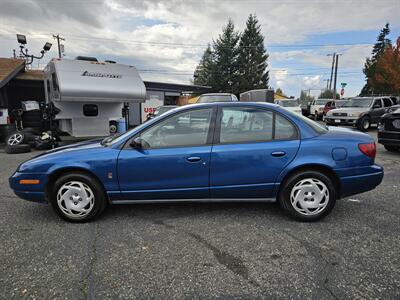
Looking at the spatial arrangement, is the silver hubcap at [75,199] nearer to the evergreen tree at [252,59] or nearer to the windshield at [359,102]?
the windshield at [359,102]

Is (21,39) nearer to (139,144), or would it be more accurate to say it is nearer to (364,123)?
(139,144)

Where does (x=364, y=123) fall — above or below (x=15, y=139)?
above

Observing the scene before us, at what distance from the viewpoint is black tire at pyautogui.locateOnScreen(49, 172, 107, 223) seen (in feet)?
11.7

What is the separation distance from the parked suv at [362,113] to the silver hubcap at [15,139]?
565 inches

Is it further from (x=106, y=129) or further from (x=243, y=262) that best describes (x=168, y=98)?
(x=243, y=262)

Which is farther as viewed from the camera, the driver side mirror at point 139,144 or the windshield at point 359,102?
the windshield at point 359,102

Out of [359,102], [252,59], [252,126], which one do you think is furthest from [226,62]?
[252,126]

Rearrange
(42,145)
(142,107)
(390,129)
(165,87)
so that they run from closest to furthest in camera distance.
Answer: (390,129) < (42,145) < (142,107) < (165,87)

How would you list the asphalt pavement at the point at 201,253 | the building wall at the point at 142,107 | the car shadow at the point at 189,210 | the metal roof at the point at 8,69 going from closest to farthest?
the asphalt pavement at the point at 201,253 → the car shadow at the point at 189,210 → the metal roof at the point at 8,69 → the building wall at the point at 142,107

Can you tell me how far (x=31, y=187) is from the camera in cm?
362

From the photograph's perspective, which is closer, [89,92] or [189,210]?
[189,210]

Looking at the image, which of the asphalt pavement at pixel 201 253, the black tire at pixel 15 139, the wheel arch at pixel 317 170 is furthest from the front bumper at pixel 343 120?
the black tire at pixel 15 139

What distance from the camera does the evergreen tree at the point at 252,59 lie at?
41.7m

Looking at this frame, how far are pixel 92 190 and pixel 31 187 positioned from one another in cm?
78
